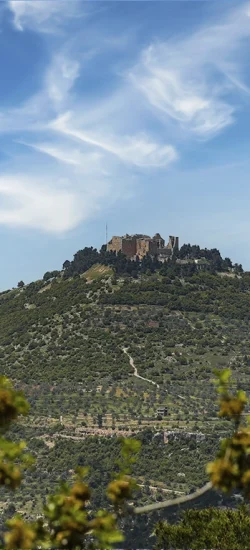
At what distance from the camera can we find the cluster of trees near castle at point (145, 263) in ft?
314

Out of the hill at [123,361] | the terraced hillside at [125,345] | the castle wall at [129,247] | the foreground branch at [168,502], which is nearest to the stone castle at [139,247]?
the castle wall at [129,247]

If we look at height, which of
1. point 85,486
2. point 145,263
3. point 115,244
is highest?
point 115,244

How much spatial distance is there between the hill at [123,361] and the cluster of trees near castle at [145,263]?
28 cm

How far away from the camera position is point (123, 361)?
7744 centimetres

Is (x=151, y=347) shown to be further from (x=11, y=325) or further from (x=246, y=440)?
(x=246, y=440)

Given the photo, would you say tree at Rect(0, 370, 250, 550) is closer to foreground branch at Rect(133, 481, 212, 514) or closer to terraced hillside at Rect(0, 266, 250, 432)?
foreground branch at Rect(133, 481, 212, 514)

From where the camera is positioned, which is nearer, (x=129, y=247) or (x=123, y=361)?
(x=123, y=361)

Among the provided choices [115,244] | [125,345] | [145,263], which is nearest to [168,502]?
[125,345]

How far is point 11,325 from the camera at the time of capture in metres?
90.9

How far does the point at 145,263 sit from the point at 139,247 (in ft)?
16.0

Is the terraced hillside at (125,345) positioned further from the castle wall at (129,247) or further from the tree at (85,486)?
the tree at (85,486)

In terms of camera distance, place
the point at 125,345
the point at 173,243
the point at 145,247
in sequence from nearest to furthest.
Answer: the point at 125,345 → the point at 145,247 → the point at 173,243

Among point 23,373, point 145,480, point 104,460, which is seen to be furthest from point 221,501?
point 23,373

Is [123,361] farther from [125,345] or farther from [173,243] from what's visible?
[173,243]
